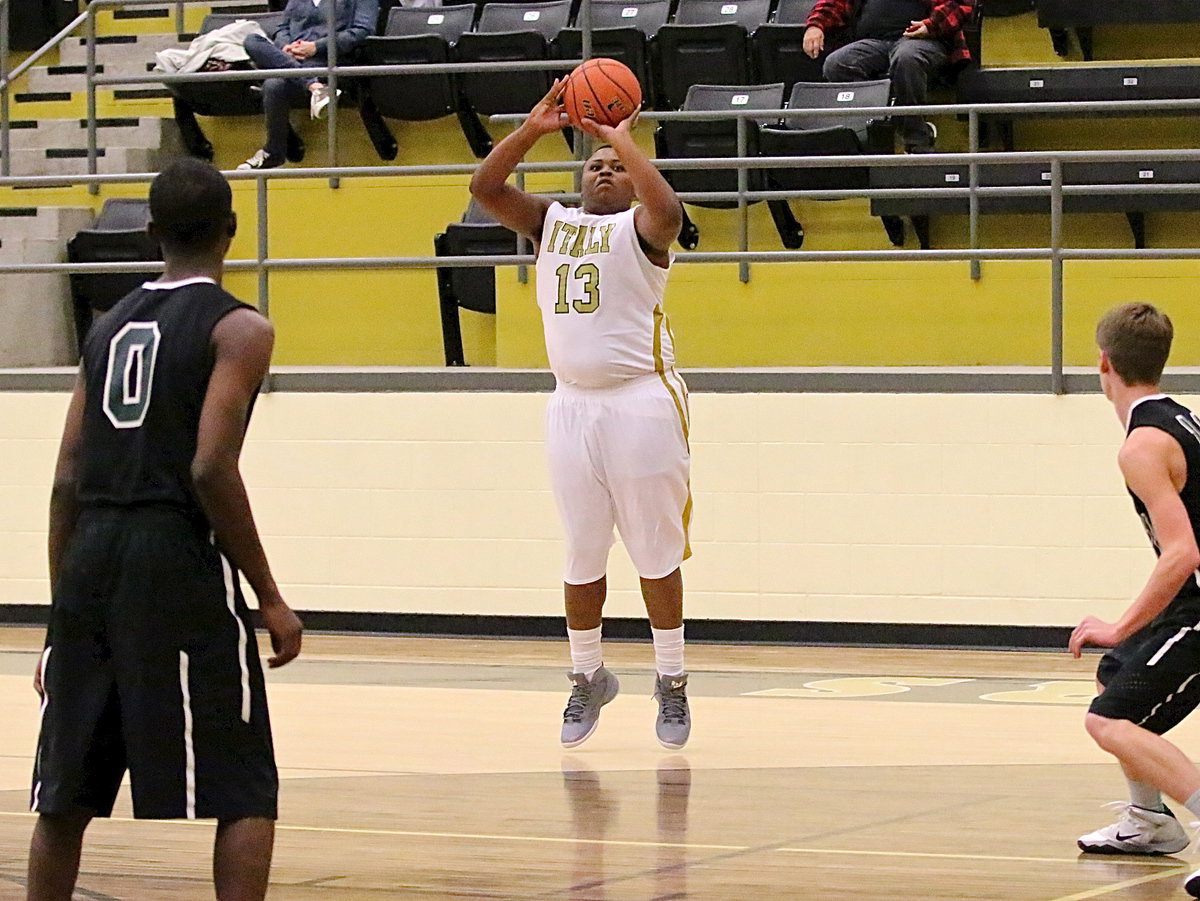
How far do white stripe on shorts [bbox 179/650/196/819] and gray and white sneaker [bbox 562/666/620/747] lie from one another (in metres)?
3.14

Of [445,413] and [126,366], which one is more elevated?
[126,366]

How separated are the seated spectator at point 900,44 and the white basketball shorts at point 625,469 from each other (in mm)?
4412

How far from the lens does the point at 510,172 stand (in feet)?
21.7

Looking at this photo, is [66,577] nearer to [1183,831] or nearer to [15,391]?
[1183,831]

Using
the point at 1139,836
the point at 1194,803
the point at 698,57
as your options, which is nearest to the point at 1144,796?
the point at 1139,836

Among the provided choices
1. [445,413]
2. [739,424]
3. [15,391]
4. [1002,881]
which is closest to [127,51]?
[15,391]

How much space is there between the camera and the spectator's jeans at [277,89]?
1195 cm

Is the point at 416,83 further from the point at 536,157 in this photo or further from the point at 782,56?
the point at 782,56

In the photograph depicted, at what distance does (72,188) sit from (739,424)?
5061 mm

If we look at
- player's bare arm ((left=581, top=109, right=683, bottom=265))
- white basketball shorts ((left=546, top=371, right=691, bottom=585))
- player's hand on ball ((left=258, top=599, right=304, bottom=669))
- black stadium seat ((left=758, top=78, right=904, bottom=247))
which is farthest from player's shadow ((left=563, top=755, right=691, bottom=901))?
black stadium seat ((left=758, top=78, right=904, bottom=247))

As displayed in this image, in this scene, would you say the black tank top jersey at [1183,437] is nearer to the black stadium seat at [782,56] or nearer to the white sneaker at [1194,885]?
the white sneaker at [1194,885]

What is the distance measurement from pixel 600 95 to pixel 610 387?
936 mm

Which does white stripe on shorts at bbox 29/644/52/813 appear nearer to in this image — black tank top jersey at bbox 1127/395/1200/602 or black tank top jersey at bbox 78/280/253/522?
black tank top jersey at bbox 78/280/253/522

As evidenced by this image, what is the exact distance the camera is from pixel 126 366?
364cm
